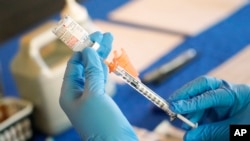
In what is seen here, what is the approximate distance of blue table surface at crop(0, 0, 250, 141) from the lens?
1064 millimetres

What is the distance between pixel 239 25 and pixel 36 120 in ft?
2.24

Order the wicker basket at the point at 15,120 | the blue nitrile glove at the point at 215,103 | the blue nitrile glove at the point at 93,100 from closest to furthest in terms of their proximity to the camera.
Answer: the blue nitrile glove at the point at 93,100, the blue nitrile glove at the point at 215,103, the wicker basket at the point at 15,120

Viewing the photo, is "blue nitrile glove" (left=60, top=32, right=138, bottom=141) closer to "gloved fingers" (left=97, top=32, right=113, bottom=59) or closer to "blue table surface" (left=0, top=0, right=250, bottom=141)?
"gloved fingers" (left=97, top=32, right=113, bottom=59)

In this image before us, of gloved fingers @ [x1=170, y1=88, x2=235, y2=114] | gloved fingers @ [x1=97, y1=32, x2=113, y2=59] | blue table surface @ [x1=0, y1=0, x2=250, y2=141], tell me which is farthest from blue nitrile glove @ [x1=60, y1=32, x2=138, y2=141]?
blue table surface @ [x1=0, y1=0, x2=250, y2=141]

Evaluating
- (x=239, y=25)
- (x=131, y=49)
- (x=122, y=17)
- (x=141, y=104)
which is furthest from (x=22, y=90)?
(x=239, y=25)

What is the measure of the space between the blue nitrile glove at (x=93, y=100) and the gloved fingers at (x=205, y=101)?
11 cm

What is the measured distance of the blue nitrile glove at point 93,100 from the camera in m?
0.74

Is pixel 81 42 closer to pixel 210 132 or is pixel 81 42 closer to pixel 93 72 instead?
pixel 93 72

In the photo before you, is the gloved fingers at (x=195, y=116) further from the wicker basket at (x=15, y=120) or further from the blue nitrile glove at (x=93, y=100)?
the wicker basket at (x=15, y=120)

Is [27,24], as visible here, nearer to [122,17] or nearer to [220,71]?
[122,17]

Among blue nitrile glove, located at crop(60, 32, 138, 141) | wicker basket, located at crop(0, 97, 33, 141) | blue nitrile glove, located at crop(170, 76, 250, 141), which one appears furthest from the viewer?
wicker basket, located at crop(0, 97, 33, 141)

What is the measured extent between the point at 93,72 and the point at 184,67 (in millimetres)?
475

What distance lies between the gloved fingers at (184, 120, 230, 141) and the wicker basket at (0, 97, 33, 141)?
354mm

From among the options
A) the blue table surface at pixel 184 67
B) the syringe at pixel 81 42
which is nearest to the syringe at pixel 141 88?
the syringe at pixel 81 42
